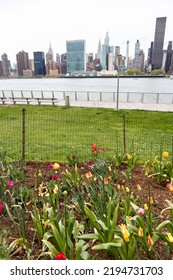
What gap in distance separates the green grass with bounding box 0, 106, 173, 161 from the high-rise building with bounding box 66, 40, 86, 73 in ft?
365

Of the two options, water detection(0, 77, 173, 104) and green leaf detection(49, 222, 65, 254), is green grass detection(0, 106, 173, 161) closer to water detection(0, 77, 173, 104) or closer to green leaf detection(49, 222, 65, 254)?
green leaf detection(49, 222, 65, 254)

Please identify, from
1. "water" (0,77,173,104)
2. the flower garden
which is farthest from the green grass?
"water" (0,77,173,104)

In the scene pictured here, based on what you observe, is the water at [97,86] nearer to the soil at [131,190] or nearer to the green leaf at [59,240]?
the soil at [131,190]

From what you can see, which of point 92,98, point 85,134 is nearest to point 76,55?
point 92,98

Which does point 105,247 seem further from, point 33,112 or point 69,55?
point 69,55

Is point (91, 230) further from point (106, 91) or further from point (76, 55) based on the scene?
point (76, 55)

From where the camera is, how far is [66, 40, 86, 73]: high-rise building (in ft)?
394

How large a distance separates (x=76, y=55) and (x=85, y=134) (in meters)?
123

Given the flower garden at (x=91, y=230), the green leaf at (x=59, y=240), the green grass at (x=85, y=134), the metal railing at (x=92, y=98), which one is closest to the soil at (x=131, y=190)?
the flower garden at (x=91, y=230)

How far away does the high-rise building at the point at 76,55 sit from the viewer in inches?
4723

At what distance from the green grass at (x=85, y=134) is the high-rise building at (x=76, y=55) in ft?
365

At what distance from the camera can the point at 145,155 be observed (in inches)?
240

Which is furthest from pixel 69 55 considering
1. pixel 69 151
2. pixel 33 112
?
pixel 69 151
